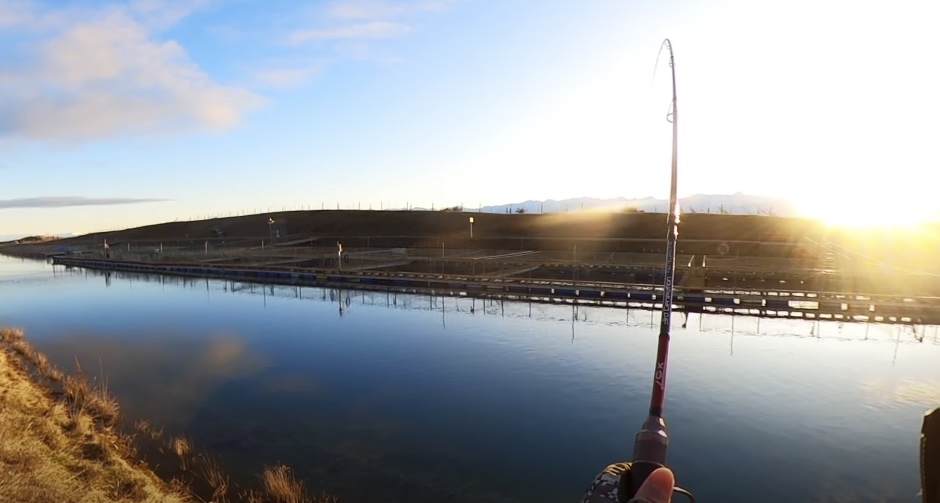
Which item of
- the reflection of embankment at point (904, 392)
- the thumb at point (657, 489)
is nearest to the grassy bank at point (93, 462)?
the thumb at point (657, 489)

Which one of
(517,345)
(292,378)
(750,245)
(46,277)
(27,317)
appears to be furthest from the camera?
(750,245)

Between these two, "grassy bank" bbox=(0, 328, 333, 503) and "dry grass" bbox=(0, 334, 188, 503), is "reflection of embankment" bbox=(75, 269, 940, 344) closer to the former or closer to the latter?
"grassy bank" bbox=(0, 328, 333, 503)

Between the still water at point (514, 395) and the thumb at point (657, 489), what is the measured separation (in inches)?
359

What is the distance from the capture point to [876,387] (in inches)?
663

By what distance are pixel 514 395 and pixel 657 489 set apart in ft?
47.4

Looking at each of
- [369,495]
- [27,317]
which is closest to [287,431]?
[369,495]

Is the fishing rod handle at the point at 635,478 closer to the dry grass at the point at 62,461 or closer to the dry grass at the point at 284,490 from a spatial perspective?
the dry grass at the point at 62,461

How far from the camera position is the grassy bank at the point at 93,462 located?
27.1ft

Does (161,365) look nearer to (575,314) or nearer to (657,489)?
(575,314)

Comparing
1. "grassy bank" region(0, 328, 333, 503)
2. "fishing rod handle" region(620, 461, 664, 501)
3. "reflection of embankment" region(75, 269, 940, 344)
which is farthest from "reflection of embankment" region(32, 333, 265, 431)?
"fishing rod handle" region(620, 461, 664, 501)

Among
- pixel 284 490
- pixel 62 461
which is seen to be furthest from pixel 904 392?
pixel 62 461

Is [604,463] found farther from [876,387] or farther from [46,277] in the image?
[46,277]

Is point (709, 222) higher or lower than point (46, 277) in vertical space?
higher

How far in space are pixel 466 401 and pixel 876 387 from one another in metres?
12.9
